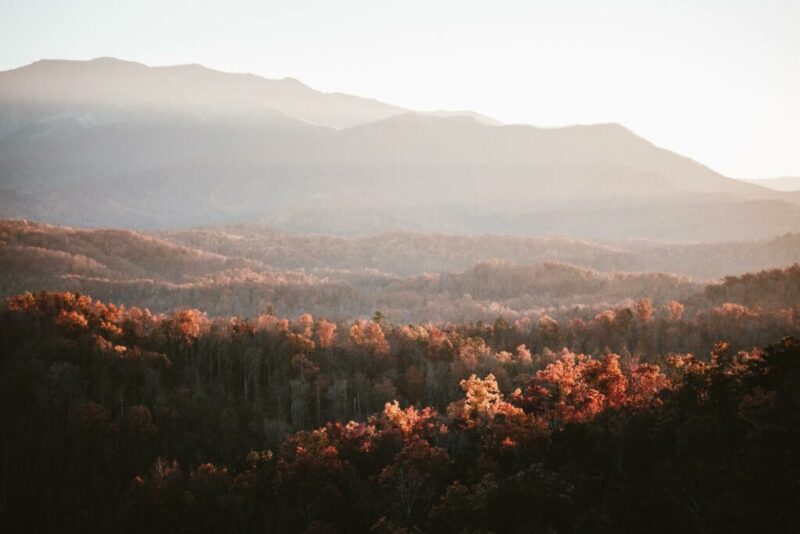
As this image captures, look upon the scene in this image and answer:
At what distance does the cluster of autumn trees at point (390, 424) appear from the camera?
49750 millimetres

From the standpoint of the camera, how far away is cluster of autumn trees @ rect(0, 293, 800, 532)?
4975cm

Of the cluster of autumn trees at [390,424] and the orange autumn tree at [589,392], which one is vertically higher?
the orange autumn tree at [589,392]

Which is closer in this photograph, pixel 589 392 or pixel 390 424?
pixel 589 392

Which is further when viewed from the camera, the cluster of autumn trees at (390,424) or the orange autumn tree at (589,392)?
the orange autumn tree at (589,392)

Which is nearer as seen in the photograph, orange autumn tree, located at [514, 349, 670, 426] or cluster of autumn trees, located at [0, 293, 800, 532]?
cluster of autumn trees, located at [0, 293, 800, 532]

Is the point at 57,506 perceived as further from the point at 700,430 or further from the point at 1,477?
the point at 700,430

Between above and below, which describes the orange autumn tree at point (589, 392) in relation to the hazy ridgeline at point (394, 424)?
above

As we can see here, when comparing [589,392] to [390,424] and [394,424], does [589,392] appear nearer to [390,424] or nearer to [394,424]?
[394,424]

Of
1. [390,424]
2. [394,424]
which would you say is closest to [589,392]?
[394,424]

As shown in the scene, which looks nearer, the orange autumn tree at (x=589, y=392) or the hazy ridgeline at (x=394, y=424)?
the hazy ridgeline at (x=394, y=424)

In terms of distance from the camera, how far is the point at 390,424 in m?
76.1

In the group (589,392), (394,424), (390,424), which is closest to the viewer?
(589,392)

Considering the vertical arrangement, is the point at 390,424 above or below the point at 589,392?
below

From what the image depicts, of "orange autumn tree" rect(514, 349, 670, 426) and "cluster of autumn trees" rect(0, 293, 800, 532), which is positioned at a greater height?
"orange autumn tree" rect(514, 349, 670, 426)
